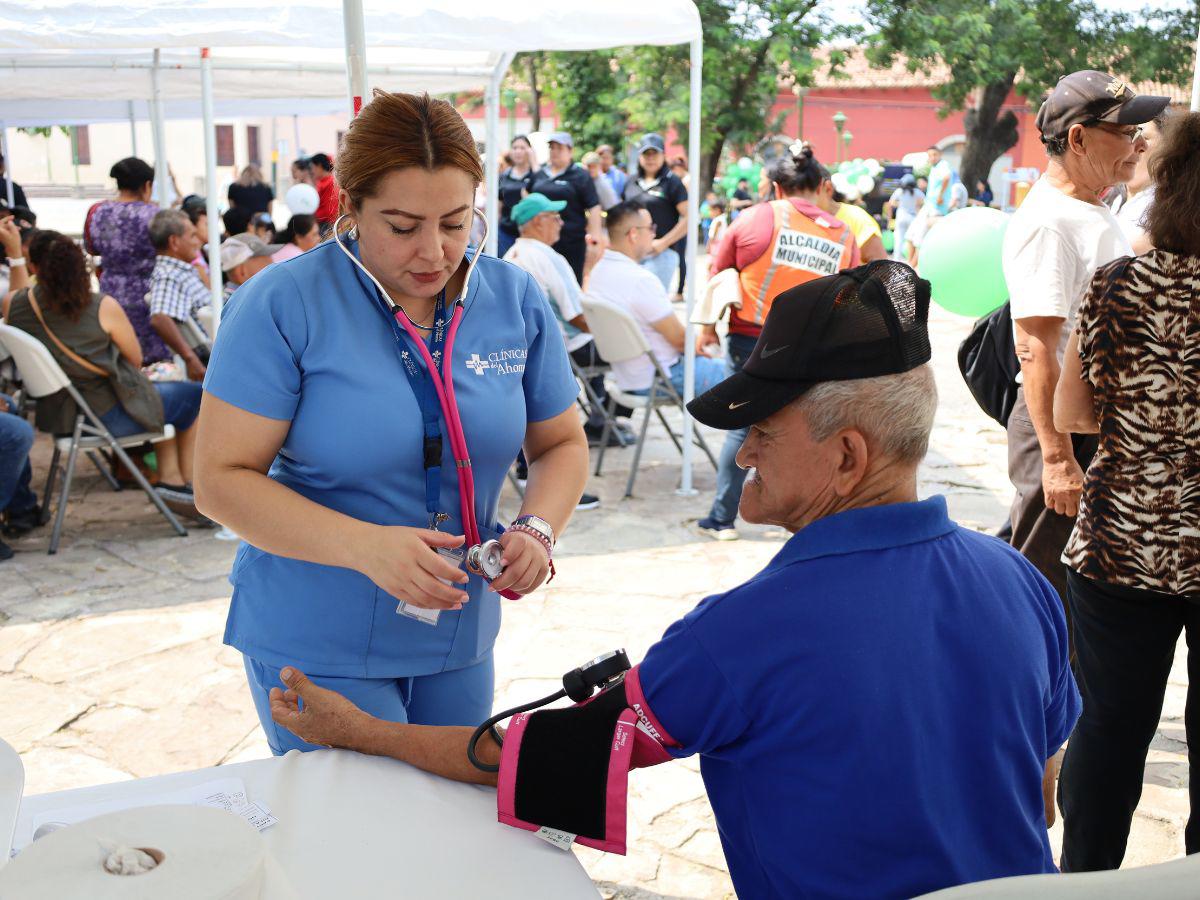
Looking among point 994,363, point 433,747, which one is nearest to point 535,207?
point 994,363

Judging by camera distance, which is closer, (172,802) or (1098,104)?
(172,802)

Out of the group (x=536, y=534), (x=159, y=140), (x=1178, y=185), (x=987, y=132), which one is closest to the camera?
(x=536, y=534)

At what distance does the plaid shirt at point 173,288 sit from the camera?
20.7ft

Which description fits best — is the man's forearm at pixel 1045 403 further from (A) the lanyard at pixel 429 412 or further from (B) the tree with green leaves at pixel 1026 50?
(B) the tree with green leaves at pixel 1026 50

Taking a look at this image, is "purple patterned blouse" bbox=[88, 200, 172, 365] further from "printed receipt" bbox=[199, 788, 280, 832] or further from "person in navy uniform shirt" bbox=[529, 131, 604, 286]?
"printed receipt" bbox=[199, 788, 280, 832]

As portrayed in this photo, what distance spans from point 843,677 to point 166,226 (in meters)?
5.80

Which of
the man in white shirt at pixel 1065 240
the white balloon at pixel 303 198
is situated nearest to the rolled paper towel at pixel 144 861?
the man in white shirt at pixel 1065 240

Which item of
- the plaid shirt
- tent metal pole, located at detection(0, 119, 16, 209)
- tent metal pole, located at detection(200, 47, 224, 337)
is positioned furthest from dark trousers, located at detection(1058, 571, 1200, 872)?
tent metal pole, located at detection(0, 119, 16, 209)

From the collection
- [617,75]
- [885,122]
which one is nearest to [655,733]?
[617,75]

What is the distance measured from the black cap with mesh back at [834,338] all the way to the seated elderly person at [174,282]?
5434mm

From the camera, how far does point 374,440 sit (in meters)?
1.73

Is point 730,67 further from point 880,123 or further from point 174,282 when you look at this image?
point 880,123

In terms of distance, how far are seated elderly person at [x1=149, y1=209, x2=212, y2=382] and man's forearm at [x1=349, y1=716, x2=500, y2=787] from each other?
5113mm

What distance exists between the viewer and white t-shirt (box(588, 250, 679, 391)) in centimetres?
632
